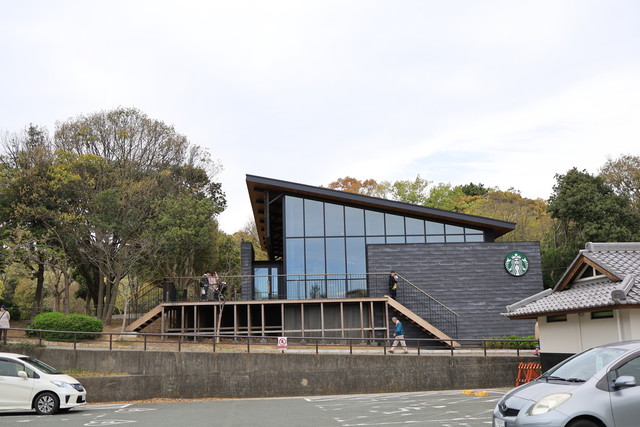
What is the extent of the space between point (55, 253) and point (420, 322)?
58.9 ft

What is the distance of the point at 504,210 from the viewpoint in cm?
4481

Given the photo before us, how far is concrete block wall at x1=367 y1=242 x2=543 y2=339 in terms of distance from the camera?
2658cm

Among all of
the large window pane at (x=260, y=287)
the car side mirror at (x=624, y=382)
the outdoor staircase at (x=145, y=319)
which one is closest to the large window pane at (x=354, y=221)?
the large window pane at (x=260, y=287)

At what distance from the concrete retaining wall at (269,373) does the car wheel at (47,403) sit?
3.27m

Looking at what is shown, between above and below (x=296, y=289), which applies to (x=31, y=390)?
below

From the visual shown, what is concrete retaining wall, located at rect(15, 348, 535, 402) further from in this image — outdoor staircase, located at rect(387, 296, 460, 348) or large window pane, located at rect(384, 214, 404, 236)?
large window pane, located at rect(384, 214, 404, 236)

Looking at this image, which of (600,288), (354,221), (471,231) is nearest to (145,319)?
(354,221)

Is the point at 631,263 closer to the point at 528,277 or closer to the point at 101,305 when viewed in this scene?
the point at 528,277

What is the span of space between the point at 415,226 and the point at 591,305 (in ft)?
48.2

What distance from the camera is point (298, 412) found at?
44.4 feet

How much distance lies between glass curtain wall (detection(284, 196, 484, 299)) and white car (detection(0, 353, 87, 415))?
14.0 metres

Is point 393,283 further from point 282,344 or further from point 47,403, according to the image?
point 47,403

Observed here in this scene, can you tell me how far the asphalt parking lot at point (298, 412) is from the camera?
1166 cm

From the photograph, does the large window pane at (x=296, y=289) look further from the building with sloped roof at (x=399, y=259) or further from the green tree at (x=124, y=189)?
the green tree at (x=124, y=189)
